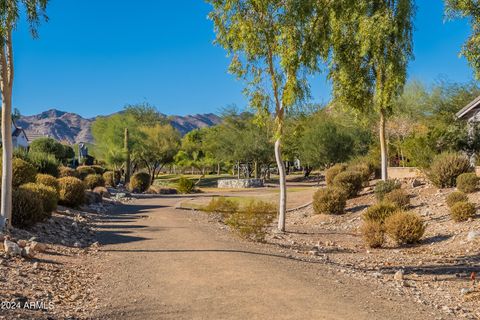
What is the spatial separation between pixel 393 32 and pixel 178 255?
15671 millimetres

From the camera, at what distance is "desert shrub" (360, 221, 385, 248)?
1498 centimetres

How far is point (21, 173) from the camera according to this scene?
17672 mm

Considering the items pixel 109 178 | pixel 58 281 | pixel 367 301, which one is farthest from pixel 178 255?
pixel 109 178

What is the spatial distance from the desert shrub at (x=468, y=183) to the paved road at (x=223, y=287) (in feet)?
38.4

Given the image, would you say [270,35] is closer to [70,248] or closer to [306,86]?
[306,86]

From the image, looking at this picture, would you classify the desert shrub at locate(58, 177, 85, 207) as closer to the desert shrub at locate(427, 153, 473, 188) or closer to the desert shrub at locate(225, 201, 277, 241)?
the desert shrub at locate(225, 201, 277, 241)

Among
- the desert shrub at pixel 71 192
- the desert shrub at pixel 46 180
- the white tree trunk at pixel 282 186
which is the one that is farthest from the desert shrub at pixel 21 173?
the white tree trunk at pixel 282 186

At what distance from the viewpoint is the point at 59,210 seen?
57.4 feet

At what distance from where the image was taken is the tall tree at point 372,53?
21.1 meters

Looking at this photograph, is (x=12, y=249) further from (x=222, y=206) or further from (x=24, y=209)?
(x=222, y=206)

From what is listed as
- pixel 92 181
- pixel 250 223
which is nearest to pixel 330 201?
pixel 250 223

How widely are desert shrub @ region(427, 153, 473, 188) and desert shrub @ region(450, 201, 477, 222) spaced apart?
5.67 metres

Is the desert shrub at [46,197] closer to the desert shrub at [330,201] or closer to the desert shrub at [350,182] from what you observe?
the desert shrub at [330,201]

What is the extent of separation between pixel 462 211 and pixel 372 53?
8775mm
